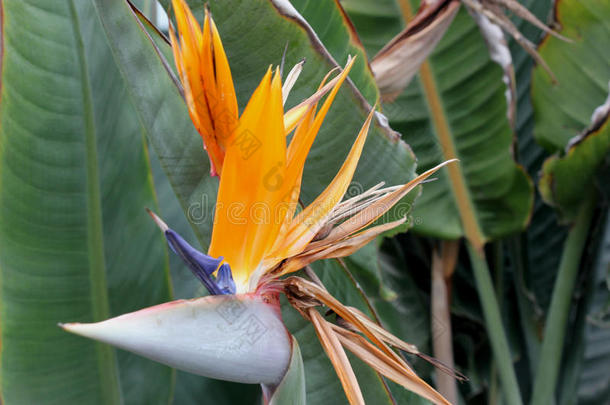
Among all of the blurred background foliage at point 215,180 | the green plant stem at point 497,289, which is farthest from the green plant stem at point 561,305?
the green plant stem at point 497,289

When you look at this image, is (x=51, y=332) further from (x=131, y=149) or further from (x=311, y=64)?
(x=311, y=64)

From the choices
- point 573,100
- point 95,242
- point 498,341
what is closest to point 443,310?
point 498,341

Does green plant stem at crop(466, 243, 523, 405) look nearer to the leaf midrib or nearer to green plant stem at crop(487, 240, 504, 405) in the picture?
green plant stem at crop(487, 240, 504, 405)

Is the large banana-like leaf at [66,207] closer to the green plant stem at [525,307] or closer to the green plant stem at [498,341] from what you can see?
the green plant stem at [498,341]

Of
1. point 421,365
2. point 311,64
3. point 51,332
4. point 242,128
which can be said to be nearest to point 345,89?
point 311,64

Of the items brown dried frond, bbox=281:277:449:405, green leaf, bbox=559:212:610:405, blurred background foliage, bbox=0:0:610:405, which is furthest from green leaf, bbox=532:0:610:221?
brown dried frond, bbox=281:277:449:405

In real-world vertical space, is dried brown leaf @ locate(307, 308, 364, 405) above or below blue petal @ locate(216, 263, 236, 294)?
below

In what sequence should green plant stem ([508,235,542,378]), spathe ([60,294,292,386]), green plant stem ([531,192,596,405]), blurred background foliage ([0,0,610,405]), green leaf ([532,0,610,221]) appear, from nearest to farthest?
spathe ([60,294,292,386]) → blurred background foliage ([0,0,610,405]) → green leaf ([532,0,610,221]) → green plant stem ([531,192,596,405]) → green plant stem ([508,235,542,378])
